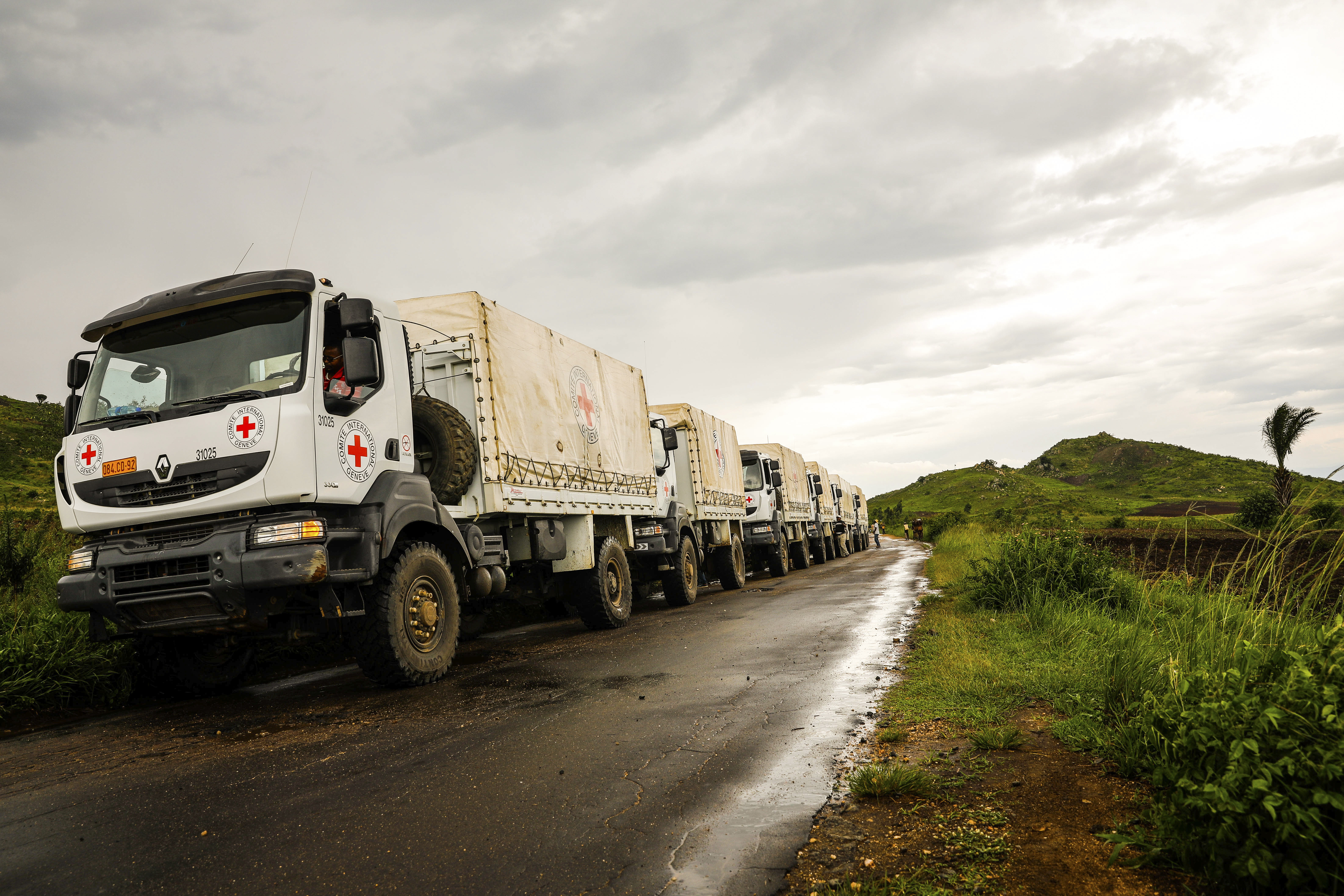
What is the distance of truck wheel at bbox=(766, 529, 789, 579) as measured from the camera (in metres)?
20.3

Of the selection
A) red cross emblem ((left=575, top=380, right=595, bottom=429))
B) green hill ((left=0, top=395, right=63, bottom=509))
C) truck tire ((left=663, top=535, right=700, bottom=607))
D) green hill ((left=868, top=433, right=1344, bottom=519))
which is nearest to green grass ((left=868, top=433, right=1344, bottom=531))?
green hill ((left=868, top=433, right=1344, bottom=519))

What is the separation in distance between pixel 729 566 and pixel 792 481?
28.5 feet

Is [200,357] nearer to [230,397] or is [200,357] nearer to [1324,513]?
[230,397]

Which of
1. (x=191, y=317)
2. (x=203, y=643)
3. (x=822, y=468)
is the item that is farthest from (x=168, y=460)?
(x=822, y=468)

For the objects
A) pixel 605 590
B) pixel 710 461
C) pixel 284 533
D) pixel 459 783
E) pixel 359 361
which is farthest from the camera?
pixel 710 461

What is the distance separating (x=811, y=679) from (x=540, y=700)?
78.1 inches

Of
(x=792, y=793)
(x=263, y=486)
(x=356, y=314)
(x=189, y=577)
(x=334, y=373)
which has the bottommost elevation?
(x=792, y=793)

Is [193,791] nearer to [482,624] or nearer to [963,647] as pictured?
[963,647]

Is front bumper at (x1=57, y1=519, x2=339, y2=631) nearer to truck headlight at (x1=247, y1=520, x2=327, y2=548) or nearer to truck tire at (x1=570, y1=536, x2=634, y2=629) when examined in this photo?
truck headlight at (x1=247, y1=520, x2=327, y2=548)

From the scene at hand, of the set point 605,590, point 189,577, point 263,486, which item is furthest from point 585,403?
point 189,577

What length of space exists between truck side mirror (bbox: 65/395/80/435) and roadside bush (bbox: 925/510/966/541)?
125 ft

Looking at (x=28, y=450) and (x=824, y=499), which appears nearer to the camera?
(x=28, y=450)

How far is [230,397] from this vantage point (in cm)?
586

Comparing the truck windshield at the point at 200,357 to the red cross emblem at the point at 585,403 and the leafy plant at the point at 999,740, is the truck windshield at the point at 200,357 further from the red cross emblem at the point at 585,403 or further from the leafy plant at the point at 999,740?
the leafy plant at the point at 999,740
